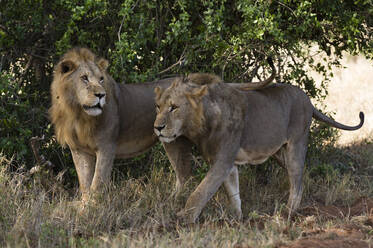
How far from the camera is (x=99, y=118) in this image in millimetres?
5250

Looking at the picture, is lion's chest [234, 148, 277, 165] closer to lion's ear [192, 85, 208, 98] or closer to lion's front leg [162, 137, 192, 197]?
lion's front leg [162, 137, 192, 197]

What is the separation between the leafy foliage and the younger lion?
63cm

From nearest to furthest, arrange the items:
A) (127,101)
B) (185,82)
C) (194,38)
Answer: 1. (185,82)
2. (127,101)
3. (194,38)

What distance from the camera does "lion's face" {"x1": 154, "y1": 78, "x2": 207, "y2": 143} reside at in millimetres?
4871

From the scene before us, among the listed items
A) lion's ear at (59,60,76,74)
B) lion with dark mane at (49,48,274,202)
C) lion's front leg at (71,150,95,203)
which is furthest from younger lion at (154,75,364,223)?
lion's front leg at (71,150,95,203)

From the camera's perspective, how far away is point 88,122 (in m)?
5.20

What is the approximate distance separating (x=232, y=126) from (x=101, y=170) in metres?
1.16

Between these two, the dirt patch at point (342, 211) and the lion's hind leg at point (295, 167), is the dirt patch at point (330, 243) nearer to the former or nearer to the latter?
the dirt patch at point (342, 211)

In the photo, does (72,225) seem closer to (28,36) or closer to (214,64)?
(214,64)

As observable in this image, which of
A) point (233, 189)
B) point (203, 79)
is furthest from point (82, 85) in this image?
point (233, 189)

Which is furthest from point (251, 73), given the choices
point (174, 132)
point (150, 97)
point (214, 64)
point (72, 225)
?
point (72, 225)

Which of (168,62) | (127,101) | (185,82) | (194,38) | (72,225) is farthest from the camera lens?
(168,62)

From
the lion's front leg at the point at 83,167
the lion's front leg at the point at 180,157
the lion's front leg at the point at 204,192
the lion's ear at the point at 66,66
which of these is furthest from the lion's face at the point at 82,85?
the lion's front leg at the point at 204,192

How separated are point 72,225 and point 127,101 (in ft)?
4.84
